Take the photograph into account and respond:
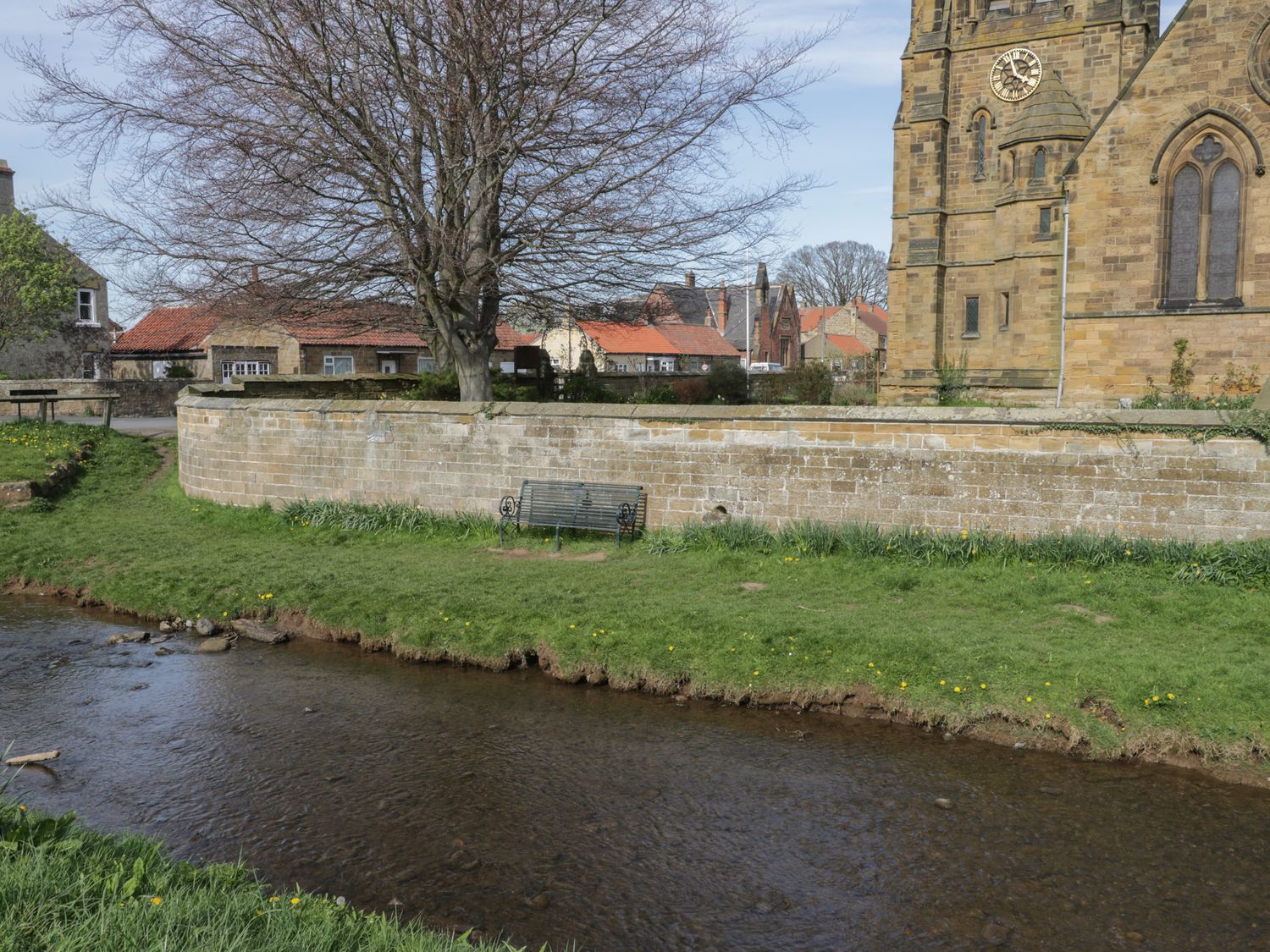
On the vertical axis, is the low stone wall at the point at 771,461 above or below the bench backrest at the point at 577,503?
above

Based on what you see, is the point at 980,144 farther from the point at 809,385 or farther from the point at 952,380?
the point at 809,385

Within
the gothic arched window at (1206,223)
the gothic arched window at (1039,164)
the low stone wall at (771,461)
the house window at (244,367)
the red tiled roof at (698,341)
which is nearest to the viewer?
the low stone wall at (771,461)

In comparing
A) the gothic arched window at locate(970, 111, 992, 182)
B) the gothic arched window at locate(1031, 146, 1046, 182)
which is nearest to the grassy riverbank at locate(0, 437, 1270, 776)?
the gothic arched window at locate(1031, 146, 1046, 182)

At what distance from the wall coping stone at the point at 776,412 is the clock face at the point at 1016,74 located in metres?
16.3

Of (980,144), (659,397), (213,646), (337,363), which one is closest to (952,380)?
(980,144)

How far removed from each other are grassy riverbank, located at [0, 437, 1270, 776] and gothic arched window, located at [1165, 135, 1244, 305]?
11.3m

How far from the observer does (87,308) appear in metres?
42.1

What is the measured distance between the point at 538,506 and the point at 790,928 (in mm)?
9073

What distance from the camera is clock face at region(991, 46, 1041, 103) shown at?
1028 inches

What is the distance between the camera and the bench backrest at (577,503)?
13.5 meters

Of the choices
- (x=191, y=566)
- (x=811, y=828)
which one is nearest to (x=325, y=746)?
(x=811, y=828)

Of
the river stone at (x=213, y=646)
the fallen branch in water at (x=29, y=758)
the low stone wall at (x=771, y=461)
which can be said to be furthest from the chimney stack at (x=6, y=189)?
the fallen branch in water at (x=29, y=758)

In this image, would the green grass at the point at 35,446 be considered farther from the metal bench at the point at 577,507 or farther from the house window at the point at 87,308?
the house window at the point at 87,308

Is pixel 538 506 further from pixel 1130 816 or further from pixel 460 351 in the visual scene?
pixel 1130 816
